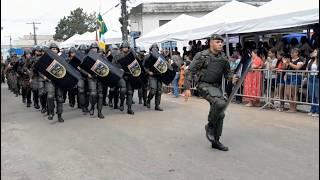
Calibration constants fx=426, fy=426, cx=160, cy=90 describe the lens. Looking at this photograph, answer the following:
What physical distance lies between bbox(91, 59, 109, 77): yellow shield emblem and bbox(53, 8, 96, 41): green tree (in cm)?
7935

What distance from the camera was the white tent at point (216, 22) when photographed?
39.2ft

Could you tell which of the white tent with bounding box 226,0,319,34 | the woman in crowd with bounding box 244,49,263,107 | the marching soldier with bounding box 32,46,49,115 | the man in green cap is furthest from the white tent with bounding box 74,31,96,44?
the man in green cap

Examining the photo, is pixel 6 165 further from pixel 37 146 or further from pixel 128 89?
pixel 128 89

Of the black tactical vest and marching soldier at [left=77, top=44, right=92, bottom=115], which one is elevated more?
the black tactical vest

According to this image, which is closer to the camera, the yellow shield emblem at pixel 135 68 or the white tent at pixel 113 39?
the yellow shield emblem at pixel 135 68

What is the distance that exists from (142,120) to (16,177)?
414 centimetres

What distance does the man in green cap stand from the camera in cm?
598

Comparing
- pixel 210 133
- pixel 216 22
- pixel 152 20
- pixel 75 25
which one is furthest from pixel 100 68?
pixel 75 25

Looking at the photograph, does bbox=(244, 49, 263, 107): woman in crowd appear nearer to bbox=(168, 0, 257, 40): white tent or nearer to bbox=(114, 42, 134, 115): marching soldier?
bbox=(168, 0, 257, 40): white tent

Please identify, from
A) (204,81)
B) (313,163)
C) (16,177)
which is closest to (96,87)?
(204,81)

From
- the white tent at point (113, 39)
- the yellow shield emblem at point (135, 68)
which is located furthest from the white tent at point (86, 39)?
the yellow shield emblem at point (135, 68)

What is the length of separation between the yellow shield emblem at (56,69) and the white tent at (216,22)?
4.82m

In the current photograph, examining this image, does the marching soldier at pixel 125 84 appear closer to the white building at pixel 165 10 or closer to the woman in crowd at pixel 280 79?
the woman in crowd at pixel 280 79

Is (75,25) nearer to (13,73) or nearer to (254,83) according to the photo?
(13,73)
